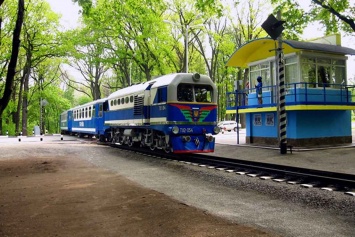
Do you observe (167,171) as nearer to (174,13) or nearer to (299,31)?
(299,31)

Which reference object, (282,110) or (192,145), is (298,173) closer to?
(282,110)

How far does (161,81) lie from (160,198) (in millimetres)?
9163

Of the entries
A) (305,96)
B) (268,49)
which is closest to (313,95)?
(305,96)

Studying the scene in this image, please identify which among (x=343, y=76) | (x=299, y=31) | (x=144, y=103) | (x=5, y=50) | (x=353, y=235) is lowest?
(x=353, y=235)

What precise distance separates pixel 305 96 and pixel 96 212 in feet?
44.0

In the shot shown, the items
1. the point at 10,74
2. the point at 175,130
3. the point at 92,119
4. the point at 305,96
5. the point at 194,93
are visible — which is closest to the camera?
the point at 10,74

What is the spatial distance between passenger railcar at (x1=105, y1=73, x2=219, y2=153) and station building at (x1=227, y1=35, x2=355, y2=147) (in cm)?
420

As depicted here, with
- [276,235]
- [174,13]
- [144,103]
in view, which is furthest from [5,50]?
[276,235]

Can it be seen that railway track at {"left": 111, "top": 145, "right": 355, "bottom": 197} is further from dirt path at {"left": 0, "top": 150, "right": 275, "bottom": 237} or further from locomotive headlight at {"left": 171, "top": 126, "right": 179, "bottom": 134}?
dirt path at {"left": 0, "top": 150, "right": 275, "bottom": 237}

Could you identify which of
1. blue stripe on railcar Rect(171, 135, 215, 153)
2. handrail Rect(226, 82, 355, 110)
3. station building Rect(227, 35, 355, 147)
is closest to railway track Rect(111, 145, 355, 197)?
blue stripe on railcar Rect(171, 135, 215, 153)

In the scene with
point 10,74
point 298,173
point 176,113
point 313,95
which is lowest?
point 298,173

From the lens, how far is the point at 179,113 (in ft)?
47.4

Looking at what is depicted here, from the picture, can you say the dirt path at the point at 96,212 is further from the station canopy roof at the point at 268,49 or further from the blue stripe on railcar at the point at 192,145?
the station canopy roof at the point at 268,49

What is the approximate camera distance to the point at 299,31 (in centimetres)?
2116
